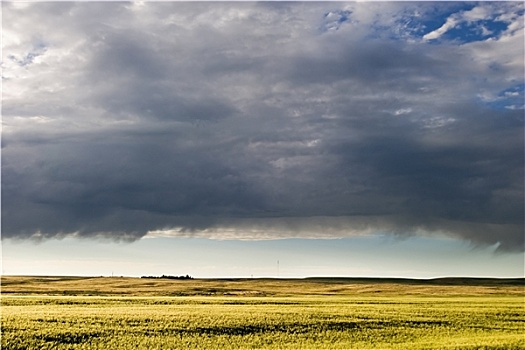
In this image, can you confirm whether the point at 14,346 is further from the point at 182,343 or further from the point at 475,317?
the point at 475,317

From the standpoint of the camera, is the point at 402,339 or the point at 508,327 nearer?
the point at 402,339

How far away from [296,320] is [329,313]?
6.42m

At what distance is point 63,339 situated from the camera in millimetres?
34281

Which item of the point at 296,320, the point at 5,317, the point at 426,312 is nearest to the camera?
the point at 5,317

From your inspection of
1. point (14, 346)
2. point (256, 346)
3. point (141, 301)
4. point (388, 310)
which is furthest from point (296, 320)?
point (141, 301)

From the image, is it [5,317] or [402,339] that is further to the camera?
[5,317]

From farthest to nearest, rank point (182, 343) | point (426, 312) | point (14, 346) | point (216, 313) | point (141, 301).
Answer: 1. point (141, 301)
2. point (426, 312)
3. point (216, 313)
4. point (182, 343)
5. point (14, 346)

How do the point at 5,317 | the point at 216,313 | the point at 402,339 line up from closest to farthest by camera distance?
the point at 402,339, the point at 5,317, the point at 216,313

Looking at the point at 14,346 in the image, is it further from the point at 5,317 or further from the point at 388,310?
the point at 388,310

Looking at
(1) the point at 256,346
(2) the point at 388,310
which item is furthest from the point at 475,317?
(1) the point at 256,346

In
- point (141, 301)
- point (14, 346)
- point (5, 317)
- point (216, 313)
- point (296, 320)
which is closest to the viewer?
point (14, 346)

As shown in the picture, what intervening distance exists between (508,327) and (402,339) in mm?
12469

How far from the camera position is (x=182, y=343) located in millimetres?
34250

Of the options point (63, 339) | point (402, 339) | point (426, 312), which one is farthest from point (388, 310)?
point (63, 339)
